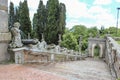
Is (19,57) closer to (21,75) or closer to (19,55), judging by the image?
(19,55)

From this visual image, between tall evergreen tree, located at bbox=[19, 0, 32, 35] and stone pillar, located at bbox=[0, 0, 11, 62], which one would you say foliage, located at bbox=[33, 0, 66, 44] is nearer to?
tall evergreen tree, located at bbox=[19, 0, 32, 35]

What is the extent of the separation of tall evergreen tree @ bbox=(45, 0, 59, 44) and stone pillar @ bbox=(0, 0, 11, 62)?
76.7 feet

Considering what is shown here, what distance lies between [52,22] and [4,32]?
23846mm

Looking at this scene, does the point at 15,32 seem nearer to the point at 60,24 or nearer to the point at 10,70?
the point at 10,70

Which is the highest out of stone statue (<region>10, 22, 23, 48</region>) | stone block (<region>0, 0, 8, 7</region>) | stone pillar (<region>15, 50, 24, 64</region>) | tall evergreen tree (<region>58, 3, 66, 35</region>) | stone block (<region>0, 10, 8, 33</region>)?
tall evergreen tree (<region>58, 3, 66, 35</region>)

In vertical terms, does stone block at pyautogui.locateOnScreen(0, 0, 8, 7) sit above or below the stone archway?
above

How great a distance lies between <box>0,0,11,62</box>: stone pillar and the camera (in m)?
6.80

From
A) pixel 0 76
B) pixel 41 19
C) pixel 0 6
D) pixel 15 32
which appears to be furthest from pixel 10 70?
pixel 41 19

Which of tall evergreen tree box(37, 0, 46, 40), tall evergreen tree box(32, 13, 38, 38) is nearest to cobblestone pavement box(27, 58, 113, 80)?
tall evergreen tree box(32, 13, 38, 38)

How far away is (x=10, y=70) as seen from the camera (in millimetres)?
6000

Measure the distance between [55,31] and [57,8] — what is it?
3.48 metres

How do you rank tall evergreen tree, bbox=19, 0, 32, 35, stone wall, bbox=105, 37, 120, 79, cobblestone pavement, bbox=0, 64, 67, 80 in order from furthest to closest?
tall evergreen tree, bbox=19, 0, 32, 35 → stone wall, bbox=105, 37, 120, 79 → cobblestone pavement, bbox=0, 64, 67, 80

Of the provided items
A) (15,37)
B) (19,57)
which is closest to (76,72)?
(19,57)

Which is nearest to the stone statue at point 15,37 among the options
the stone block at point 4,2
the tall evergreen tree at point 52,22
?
the stone block at point 4,2
